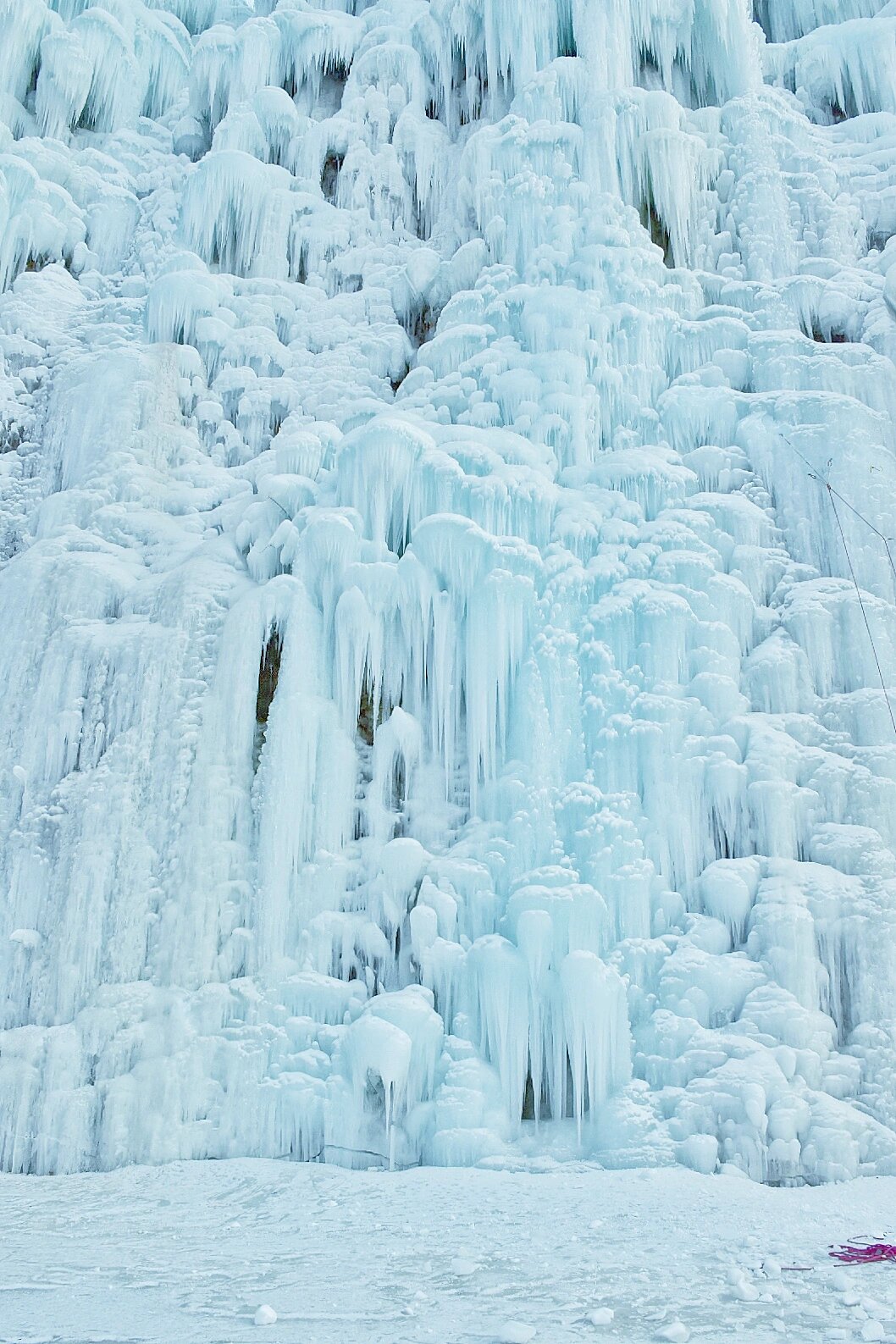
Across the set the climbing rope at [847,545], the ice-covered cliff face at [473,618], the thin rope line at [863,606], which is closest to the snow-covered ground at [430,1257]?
the ice-covered cliff face at [473,618]

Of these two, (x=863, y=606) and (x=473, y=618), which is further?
(x=473, y=618)

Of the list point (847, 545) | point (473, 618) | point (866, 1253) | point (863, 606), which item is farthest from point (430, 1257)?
point (847, 545)

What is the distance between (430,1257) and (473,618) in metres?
4.29

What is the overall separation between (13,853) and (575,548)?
4714 mm

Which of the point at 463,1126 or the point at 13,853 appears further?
the point at 13,853

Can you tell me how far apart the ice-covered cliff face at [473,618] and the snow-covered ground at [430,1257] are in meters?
0.48

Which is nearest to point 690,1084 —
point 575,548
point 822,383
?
point 575,548

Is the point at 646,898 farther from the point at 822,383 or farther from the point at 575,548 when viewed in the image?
the point at 822,383

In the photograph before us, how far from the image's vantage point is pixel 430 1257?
466 cm

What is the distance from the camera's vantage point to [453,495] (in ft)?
26.3

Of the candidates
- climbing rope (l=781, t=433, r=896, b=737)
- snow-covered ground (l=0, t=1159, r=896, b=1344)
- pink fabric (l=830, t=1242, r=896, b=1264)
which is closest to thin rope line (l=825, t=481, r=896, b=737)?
climbing rope (l=781, t=433, r=896, b=737)

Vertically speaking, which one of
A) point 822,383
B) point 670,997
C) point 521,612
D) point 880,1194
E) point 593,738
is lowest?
point 880,1194

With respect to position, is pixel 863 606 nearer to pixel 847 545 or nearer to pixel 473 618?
pixel 847 545

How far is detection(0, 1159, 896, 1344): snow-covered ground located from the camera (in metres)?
3.73
